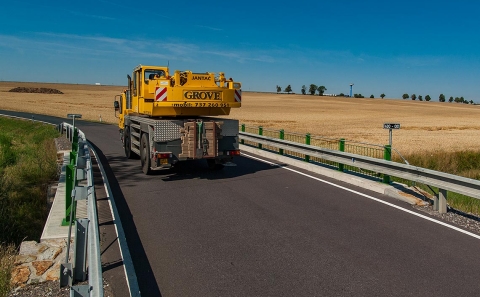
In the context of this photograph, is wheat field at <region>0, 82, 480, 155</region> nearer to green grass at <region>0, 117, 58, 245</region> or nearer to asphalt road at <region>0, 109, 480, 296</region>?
asphalt road at <region>0, 109, 480, 296</region>

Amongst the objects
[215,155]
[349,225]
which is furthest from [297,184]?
[349,225]

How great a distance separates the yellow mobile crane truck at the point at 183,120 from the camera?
1079cm

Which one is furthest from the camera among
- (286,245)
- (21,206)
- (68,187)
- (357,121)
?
(357,121)

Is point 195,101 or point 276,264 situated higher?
point 195,101

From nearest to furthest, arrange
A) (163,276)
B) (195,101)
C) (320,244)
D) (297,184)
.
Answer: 1. (163,276)
2. (320,244)
3. (297,184)
4. (195,101)

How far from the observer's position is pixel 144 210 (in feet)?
26.3

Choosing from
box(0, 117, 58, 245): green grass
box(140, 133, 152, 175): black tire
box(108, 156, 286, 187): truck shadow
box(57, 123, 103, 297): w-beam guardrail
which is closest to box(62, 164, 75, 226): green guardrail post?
→ box(57, 123, 103, 297): w-beam guardrail

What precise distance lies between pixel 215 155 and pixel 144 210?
11.1 ft

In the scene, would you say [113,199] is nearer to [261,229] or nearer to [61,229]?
[61,229]

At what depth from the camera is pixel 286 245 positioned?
6.08 m

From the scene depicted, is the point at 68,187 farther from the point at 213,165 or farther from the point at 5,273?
the point at 213,165

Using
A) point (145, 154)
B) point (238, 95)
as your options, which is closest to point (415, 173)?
point (238, 95)

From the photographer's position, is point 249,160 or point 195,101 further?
point 249,160

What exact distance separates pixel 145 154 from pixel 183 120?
152cm
